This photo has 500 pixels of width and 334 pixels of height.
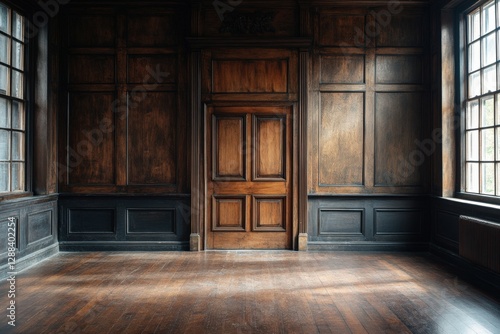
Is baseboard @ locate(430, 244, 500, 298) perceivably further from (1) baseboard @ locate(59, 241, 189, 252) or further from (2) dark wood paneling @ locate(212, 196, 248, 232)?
(1) baseboard @ locate(59, 241, 189, 252)

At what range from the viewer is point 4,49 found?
16.3 ft

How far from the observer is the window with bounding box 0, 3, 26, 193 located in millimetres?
4961

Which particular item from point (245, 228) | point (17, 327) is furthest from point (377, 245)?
point (17, 327)

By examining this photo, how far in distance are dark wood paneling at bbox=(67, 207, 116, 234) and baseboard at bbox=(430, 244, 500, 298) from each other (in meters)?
4.37

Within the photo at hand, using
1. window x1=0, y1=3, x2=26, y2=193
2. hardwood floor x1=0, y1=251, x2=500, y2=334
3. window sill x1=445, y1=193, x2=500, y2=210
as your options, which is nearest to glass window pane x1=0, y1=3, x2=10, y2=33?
window x1=0, y1=3, x2=26, y2=193

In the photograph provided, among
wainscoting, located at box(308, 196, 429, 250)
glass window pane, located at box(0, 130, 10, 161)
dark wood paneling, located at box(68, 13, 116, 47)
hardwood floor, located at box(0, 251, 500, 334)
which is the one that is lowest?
hardwood floor, located at box(0, 251, 500, 334)

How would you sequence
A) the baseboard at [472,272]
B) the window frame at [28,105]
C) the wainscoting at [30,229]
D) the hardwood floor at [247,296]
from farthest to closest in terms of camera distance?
the window frame at [28,105] < the wainscoting at [30,229] < the baseboard at [472,272] < the hardwood floor at [247,296]

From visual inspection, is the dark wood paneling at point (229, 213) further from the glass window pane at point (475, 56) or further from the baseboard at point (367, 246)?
the glass window pane at point (475, 56)

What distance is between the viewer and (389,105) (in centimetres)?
610

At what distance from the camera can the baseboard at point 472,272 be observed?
167 inches

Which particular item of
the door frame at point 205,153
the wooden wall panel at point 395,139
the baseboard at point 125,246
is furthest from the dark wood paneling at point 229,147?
the wooden wall panel at point 395,139

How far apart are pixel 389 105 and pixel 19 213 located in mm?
4882

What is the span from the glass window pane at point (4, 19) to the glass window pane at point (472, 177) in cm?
569

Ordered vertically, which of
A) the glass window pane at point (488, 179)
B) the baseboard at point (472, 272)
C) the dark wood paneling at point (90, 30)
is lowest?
the baseboard at point (472, 272)
